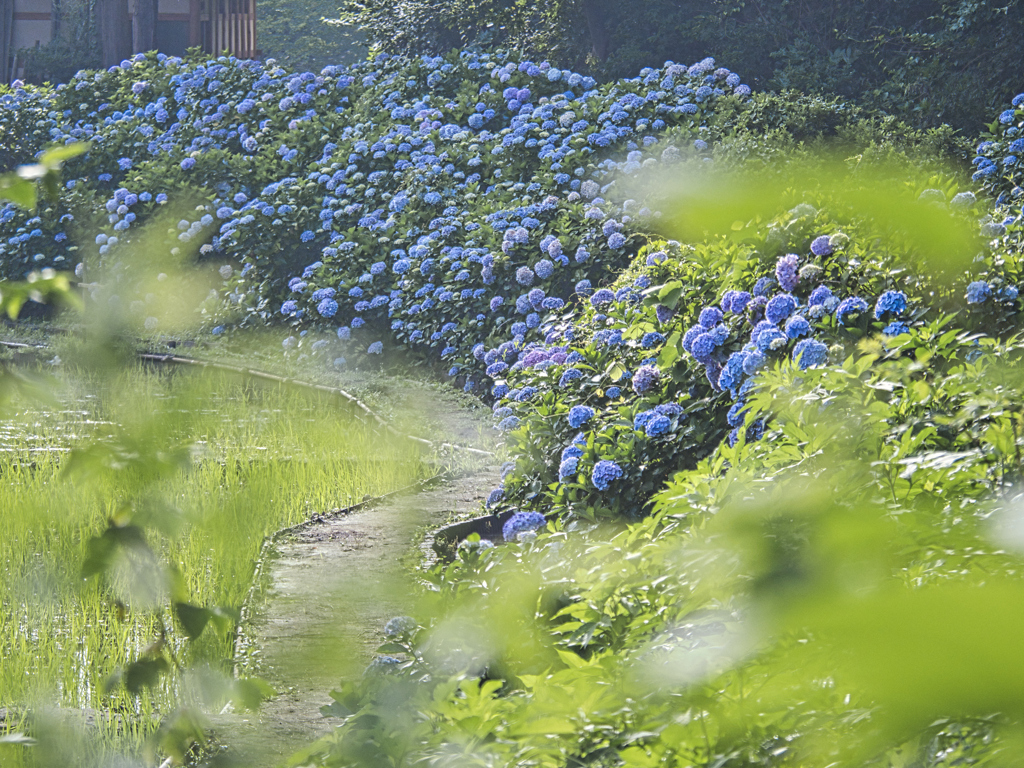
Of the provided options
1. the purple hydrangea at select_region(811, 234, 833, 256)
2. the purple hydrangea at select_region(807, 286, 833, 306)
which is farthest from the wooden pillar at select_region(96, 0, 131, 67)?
the purple hydrangea at select_region(807, 286, 833, 306)

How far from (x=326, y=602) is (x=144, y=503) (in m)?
0.18

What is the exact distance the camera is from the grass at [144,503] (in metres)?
0.67

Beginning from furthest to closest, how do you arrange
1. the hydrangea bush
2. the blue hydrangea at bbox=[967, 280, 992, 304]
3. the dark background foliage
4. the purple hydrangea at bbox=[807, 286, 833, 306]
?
→ the dark background foliage → the hydrangea bush → the purple hydrangea at bbox=[807, 286, 833, 306] → the blue hydrangea at bbox=[967, 280, 992, 304]

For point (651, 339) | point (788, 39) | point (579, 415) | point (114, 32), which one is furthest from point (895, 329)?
point (114, 32)

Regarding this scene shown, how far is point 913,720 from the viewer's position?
0.30 meters

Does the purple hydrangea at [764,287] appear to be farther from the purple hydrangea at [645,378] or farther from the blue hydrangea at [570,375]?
the blue hydrangea at [570,375]

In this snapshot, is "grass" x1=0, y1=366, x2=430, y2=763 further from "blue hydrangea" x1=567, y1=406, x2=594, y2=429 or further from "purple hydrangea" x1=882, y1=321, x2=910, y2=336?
"purple hydrangea" x1=882, y1=321, x2=910, y2=336

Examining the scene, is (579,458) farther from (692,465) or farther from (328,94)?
(328,94)

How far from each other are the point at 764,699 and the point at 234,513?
34 cm

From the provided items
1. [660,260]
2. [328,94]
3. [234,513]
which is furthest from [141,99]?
[234,513]

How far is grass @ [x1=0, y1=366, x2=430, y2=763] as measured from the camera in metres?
0.67

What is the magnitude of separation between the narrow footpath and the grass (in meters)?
0.08

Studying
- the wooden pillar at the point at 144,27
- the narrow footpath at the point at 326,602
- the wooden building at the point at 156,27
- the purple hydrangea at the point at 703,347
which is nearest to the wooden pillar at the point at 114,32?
the wooden building at the point at 156,27

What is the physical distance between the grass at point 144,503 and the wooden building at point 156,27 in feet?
35.9
